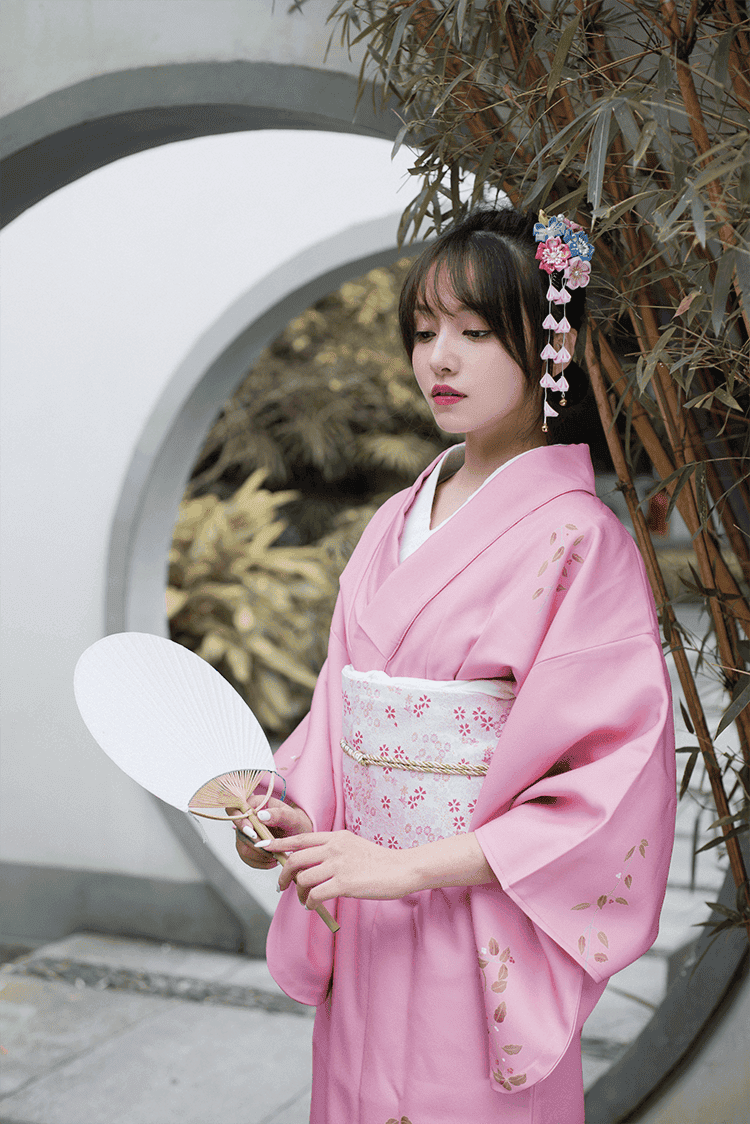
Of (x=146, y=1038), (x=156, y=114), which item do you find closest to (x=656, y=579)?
(x=156, y=114)

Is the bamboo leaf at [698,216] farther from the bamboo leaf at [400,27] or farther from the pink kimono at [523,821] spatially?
the bamboo leaf at [400,27]

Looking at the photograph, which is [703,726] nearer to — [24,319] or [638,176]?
[638,176]

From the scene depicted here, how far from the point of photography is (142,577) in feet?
11.0

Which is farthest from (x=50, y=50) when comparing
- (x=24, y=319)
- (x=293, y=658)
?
(x=293, y=658)

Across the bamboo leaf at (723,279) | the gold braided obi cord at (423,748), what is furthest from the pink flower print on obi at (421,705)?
the bamboo leaf at (723,279)

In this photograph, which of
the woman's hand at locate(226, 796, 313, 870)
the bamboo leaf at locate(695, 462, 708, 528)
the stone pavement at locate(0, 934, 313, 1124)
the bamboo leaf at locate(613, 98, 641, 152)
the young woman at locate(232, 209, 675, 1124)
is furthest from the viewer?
the stone pavement at locate(0, 934, 313, 1124)

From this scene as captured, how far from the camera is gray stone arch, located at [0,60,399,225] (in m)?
1.85

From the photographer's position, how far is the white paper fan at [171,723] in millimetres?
1186

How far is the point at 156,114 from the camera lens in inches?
82.4

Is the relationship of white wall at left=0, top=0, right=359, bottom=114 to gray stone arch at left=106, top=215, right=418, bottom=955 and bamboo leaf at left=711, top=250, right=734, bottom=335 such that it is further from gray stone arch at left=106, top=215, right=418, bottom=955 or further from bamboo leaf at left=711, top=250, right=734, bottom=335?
gray stone arch at left=106, top=215, right=418, bottom=955

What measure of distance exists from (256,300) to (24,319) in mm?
745

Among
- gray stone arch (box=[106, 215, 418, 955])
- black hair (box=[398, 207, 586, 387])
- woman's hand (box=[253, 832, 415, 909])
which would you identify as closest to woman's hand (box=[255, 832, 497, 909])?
woman's hand (box=[253, 832, 415, 909])

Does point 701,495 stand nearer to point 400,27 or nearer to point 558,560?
point 558,560

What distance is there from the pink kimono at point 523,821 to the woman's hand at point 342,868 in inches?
4.4
